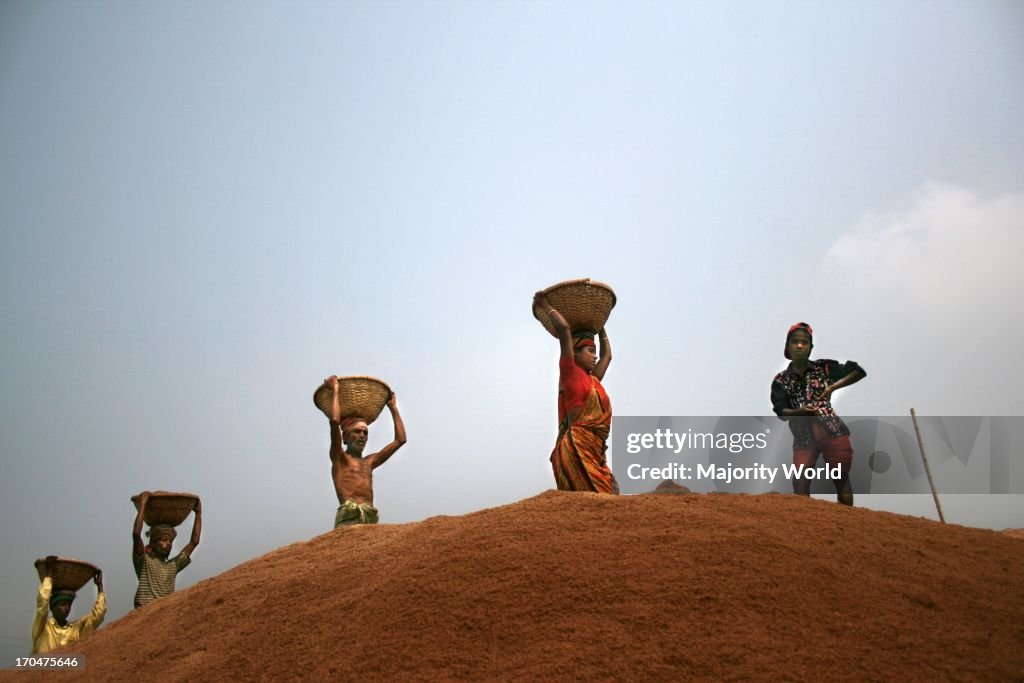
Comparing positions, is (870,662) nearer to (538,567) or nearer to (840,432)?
(538,567)

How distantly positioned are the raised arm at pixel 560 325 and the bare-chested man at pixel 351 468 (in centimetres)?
267

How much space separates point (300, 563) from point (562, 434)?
2.67 m

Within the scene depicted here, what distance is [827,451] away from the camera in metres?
6.94

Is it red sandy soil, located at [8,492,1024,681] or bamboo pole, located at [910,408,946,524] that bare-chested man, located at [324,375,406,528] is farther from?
bamboo pole, located at [910,408,946,524]

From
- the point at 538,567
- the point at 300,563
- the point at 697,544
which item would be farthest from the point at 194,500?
the point at 697,544

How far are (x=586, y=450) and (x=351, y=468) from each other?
2.90m

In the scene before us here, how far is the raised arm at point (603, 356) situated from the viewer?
7.41 metres

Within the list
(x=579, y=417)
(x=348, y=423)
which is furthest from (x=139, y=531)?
(x=579, y=417)

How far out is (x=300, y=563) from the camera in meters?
6.38

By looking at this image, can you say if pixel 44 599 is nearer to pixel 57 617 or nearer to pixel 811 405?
pixel 57 617

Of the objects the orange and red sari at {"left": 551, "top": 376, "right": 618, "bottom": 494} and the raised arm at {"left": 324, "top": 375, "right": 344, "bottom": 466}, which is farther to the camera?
the raised arm at {"left": 324, "top": 375, "right": 344, "bottom": 466}

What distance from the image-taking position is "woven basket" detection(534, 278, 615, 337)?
7.05 metres

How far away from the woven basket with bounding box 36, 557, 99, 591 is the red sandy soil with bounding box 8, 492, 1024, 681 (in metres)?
1.67

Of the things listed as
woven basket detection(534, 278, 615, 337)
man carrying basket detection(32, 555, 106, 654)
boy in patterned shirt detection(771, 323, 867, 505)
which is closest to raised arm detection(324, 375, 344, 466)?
woven basket detection(534, 278, 615, 337)
